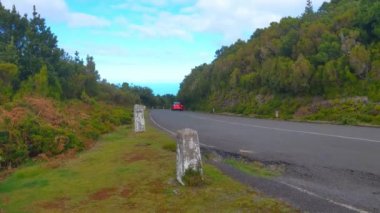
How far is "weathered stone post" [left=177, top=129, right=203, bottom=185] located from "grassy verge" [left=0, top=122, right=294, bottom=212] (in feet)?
0.93

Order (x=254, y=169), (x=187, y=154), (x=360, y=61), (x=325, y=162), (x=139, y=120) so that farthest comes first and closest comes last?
(x=360, y=61), (x=139, y=120), (x=325, y=162), (x=254, y=169), (x=187, y=154)

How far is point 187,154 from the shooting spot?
325 inches

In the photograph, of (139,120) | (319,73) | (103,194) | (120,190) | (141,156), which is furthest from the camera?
(319,73)

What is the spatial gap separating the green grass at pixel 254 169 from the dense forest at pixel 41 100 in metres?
5.37

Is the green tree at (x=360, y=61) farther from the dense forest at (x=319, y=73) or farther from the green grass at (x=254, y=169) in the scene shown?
the green grass at (x=254, y=169)

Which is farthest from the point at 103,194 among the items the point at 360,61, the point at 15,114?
the point at 360,61

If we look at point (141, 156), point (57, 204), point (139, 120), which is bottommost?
point (57, 204)

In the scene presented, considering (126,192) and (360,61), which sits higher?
(360,61)

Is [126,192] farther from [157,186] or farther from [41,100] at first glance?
[41,100]

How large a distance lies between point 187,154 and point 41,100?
468 inches

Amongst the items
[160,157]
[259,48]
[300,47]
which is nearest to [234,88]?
[259,48]

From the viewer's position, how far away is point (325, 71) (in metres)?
39.5

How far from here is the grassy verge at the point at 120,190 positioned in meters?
6.82

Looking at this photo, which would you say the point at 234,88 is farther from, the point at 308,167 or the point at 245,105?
the point at 308,167
